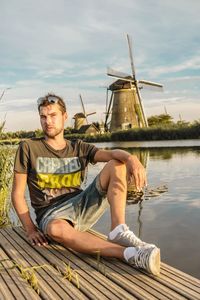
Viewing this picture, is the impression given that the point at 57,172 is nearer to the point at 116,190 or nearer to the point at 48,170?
the point at 48,170

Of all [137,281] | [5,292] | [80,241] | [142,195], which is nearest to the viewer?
[5,292]

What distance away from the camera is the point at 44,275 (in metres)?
2.76

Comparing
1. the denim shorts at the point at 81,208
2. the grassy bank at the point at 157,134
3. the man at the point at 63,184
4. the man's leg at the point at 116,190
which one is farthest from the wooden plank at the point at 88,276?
the grassy bank at the point at 157,134

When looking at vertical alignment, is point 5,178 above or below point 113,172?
below

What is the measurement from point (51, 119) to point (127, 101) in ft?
132

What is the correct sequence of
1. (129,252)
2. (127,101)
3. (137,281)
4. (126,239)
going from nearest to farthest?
(137,281) < (129,252) < (126,239) < (127,101)

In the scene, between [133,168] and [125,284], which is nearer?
[125,284]

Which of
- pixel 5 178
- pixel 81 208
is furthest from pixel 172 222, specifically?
pixel 81 208

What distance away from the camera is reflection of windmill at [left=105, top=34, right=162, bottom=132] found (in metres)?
43.2

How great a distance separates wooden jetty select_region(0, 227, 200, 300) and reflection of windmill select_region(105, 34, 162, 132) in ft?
132

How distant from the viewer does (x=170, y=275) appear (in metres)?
2.67

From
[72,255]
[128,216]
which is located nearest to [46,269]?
[72,255]

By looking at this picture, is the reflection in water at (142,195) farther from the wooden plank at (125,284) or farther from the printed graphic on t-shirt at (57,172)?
the wooden plank at (125,284)

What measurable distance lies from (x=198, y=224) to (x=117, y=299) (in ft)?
14.2
